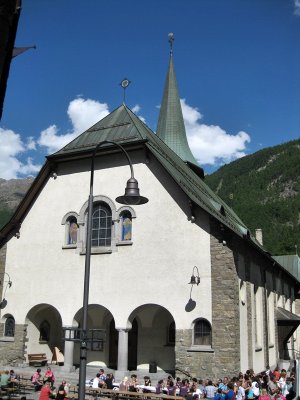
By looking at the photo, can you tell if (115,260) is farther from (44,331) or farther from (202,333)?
(44,331)

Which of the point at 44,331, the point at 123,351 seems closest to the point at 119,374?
the point at 123,351

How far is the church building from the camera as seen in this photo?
17.5 meters

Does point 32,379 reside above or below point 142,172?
below

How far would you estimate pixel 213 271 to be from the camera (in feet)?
57.9

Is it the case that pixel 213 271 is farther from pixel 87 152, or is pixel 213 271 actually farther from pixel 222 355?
pixel 87 152

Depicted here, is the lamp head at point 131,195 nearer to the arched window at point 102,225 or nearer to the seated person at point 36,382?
the seated person at point 36,382

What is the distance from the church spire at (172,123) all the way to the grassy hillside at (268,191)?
2124 inches

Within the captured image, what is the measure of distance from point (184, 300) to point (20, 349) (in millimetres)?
7956

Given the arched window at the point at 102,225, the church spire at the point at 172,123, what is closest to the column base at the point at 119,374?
the arched window at the point at 102,225

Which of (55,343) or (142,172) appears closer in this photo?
(142,172)

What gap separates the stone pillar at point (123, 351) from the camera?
725 inches

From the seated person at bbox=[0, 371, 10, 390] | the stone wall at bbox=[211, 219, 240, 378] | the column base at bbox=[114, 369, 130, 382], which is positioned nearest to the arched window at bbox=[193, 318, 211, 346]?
the stone wall at bbox=[211, 219, 240, 378]

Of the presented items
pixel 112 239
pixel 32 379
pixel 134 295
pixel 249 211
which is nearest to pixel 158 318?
pixel 134 295

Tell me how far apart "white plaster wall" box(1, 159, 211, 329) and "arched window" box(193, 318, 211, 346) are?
0.28 m
